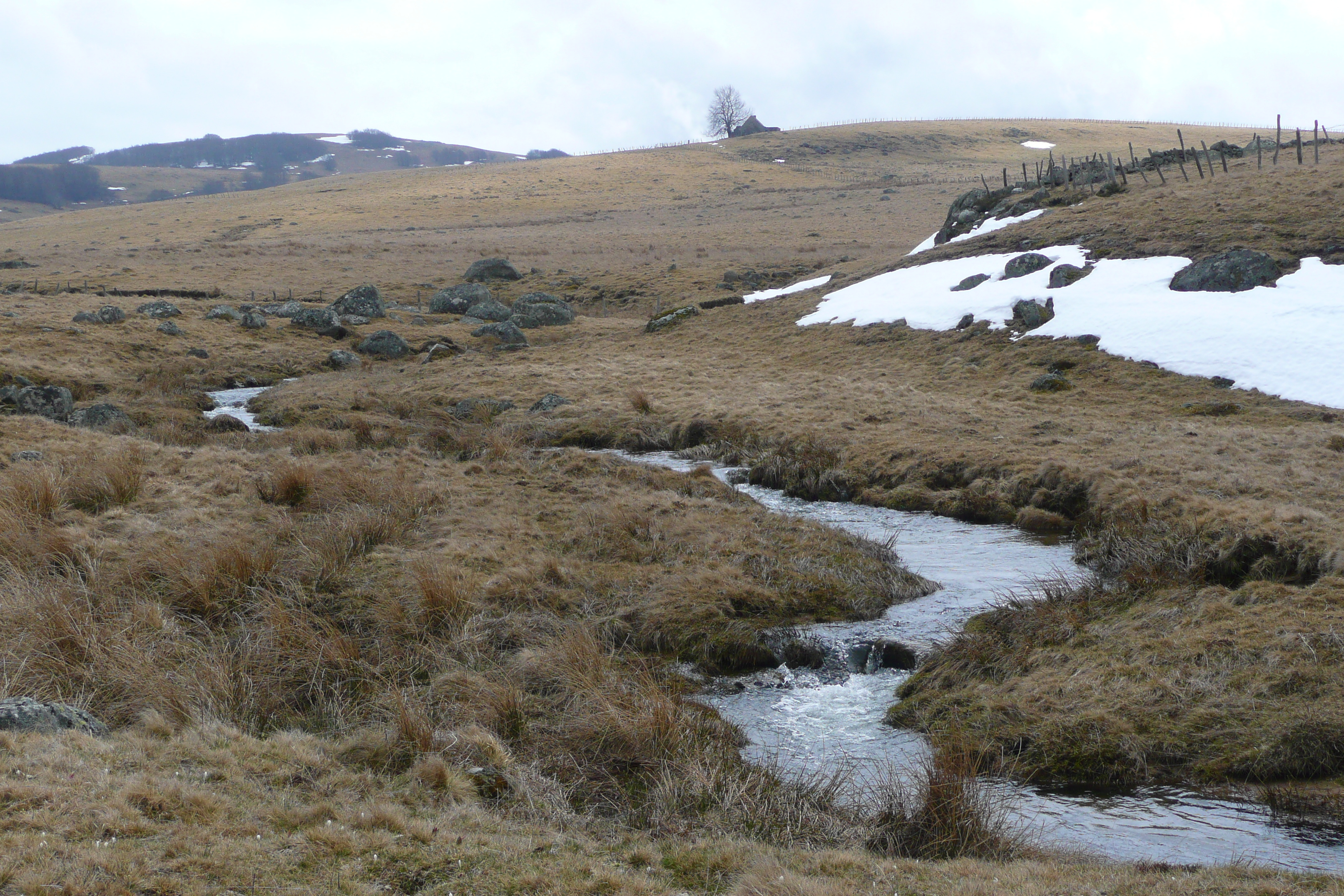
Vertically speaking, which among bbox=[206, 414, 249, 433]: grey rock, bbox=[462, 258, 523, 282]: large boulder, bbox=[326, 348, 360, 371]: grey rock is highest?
bbox=[462, 258, 523, 282]: large boulder

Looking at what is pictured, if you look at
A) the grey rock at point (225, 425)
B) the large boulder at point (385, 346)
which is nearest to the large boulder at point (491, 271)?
the large boulder at point (385, 346)

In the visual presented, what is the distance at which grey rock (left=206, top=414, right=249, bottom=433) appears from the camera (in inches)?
781

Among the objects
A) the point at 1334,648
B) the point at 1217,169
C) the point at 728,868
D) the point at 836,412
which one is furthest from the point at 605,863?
the point at 1217,169

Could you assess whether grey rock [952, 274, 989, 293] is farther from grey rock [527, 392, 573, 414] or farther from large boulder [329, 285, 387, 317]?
large boulder [329, 285, 387, 317]

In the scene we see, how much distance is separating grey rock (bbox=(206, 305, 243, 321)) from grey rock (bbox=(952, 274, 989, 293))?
28.2 m

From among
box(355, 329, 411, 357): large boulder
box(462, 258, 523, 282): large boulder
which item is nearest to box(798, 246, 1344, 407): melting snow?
box(355, 329, 411, 357): large boulder

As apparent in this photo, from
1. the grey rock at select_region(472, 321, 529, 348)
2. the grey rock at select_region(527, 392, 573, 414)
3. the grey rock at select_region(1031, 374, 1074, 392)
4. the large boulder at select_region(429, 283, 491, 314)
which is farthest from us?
the large boulder at select_region(429, 283, 491, 314)

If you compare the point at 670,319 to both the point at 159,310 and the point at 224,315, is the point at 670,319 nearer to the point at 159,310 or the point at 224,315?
the point at 224,315

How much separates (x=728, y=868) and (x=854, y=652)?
4519 mm

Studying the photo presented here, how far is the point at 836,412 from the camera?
20.7 meters

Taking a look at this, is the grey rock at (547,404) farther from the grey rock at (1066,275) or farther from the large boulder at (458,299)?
the large boulder at (458,299)

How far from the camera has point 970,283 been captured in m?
30.2

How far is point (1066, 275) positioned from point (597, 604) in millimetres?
22829

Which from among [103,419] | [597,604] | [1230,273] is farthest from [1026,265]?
[103,419]
